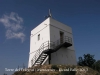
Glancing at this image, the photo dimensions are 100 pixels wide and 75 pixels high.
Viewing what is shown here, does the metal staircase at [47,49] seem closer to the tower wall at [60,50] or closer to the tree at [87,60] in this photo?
the tower wall at [60,50]

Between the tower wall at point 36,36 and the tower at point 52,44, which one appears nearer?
the tower at point 52,44

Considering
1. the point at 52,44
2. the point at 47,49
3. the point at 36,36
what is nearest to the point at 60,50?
the point at 52,44

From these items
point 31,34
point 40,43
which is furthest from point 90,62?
point 31,34

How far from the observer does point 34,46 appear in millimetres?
22953

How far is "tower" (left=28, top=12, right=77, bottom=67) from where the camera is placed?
63.0 feet

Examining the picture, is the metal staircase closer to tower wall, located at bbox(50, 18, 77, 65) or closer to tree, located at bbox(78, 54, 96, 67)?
tower wall, located at bbox(50, 18, 77, 65)

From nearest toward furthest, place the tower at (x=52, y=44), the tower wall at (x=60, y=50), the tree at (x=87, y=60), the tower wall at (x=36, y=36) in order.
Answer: the tower at (x=52, y=44)
the tower wall at (x=60, y=50)
the tower wall at (x=36, y=36)
the tree at (x=87, y=60)

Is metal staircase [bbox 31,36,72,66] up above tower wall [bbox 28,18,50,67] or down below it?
below

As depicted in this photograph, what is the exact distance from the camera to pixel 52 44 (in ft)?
64.5

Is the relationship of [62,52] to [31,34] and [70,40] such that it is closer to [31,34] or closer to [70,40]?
[70,40]

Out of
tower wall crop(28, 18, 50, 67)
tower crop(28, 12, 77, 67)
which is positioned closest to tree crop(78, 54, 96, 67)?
tower crop(28, 12, 77, 67)

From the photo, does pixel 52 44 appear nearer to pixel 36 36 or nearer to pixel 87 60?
pixel 36 36

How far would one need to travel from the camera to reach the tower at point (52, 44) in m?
19.2

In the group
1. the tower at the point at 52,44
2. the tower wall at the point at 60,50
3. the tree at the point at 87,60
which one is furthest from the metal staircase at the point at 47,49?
the tree at the point at 87,60
